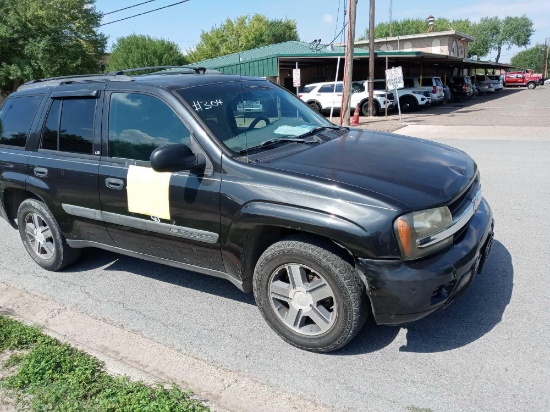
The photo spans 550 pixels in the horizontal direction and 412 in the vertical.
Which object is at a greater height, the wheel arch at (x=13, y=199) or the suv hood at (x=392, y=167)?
the suv hood at (x=392, y=167)

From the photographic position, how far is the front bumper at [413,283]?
110 inches

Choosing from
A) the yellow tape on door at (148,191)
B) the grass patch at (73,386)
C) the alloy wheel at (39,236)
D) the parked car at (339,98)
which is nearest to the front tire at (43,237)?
the alloy wheel at (39,236)

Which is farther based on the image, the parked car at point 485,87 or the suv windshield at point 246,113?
the parked car at point 485,87

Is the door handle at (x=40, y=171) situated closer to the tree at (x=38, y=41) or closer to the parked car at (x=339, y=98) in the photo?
the parked car at (x=339, y=98)

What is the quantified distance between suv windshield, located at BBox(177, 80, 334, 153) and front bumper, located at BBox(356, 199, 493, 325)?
136 centimetres

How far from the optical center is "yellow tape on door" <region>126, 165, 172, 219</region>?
3545 millimetres

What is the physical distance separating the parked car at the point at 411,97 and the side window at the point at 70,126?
22.9 metres

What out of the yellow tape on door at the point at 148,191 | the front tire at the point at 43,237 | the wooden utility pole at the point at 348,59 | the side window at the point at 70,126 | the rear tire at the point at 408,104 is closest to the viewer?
the yellow tape on door at the point at 148,191

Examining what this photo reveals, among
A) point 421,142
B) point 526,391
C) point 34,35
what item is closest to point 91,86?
point 421,142

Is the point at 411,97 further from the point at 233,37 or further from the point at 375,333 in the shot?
the point at 233,37

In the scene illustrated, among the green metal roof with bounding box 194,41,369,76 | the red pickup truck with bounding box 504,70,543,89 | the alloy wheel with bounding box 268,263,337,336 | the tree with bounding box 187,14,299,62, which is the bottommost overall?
the red pickup truck with bounding box 504,70,543,89

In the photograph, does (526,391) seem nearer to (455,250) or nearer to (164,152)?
(455,250)

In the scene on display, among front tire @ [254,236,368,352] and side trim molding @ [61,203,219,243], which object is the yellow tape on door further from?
front tire @ [254,236,368,352]

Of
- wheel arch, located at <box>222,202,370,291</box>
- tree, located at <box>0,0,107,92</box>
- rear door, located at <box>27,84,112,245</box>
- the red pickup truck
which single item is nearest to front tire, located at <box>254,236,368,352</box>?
wheel arch, located at <box>222,202,370,291</box>
